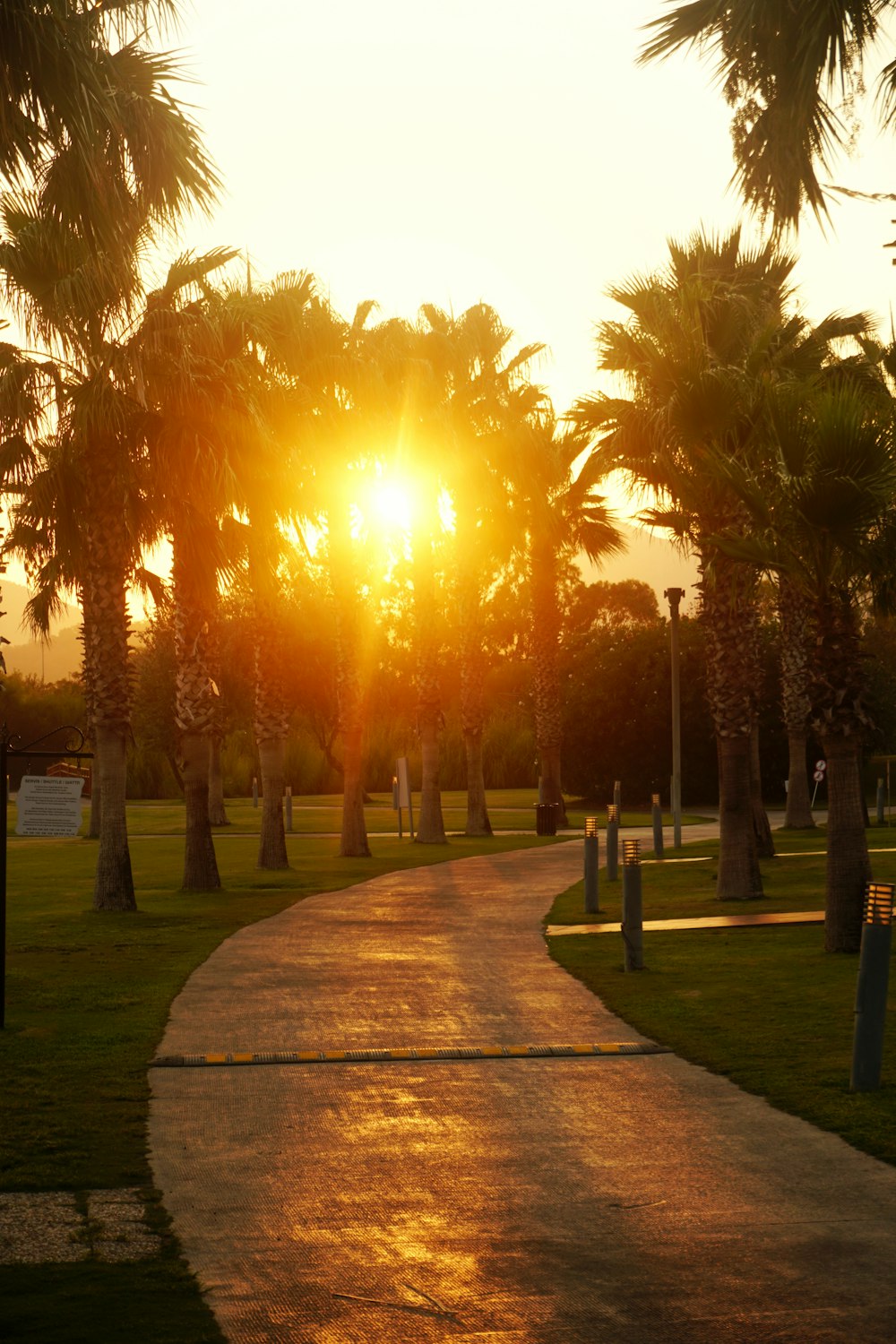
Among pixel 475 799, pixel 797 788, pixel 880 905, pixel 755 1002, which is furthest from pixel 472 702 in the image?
pixel 880 905

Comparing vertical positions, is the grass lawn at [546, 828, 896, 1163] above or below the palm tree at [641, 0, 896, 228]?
below

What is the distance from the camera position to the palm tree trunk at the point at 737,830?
19344mm

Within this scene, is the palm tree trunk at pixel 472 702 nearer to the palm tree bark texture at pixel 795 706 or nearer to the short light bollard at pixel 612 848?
the palm tree bark texture at pixel 795 706

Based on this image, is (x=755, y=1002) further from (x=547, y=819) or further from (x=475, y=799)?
(x=547, y=819)

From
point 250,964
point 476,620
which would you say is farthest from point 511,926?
point 476,620

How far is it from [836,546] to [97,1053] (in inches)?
311

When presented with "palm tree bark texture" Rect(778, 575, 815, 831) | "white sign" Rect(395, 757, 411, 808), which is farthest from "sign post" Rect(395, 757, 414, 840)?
"palm tree bark texture" Rect(778, 575, 815, 831)

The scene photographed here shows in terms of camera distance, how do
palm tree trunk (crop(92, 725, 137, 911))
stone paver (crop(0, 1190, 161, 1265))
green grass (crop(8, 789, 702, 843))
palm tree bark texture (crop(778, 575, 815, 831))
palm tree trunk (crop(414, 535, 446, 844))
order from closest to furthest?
stone paver (crop(0, 1190, 161, 1265)) → palm tree trunk (crop(92, 725, 137, 911)) → palm tree trunk (crop(414, 535, 446, 844)) → palm tree bark texture (crop(778, 575, 815, 831)) → green grass (crop(8, 789, 702, 843))

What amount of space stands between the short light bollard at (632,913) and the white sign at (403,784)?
65.2 feet

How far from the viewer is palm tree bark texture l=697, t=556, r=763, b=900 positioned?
19.4 m

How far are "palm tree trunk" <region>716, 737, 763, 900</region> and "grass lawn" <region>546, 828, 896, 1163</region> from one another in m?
0.37

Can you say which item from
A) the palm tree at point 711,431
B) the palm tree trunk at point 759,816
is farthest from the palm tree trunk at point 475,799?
the palm tree at point 711,431

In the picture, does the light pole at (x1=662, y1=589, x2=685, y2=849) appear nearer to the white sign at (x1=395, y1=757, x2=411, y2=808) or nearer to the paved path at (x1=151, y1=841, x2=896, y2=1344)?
the white sign at (x1=395, y1=757, x2=411, y2=808)

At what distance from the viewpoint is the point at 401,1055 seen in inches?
376
